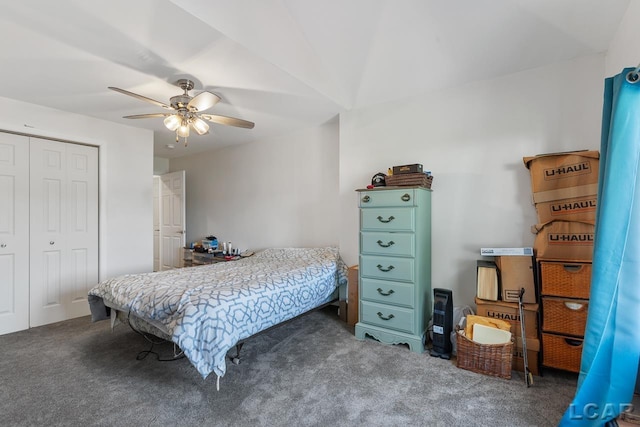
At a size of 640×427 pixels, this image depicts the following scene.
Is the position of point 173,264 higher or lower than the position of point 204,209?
lower

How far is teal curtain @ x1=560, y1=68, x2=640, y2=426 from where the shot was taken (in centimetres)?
134

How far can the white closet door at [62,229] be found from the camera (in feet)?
10.1

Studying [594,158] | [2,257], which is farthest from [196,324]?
[594,158]

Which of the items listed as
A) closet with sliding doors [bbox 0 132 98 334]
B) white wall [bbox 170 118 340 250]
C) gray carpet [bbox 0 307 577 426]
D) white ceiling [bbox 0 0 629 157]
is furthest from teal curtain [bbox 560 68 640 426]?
closet with sliding doors [bbox 0 132 98 334]

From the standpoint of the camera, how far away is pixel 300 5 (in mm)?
2236

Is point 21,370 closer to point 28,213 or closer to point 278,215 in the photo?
point 28,213

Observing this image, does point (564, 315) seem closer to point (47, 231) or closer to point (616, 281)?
point (616, 281)

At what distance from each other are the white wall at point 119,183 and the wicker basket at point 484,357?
3783 millimetres

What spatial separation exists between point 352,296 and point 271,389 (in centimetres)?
135

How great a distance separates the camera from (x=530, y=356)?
210 centimetres

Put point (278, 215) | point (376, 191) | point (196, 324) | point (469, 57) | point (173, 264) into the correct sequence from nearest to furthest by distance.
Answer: point (196, 324) < point (469, 57) < point (376, 191) < point (278, 215) < point (173, 264)

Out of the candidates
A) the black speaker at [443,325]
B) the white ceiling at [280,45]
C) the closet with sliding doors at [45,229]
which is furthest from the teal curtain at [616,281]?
the closet with sliding doors at [45,229]

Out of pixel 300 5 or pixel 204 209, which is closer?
pixel 300 5

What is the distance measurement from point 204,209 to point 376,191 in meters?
3.72
